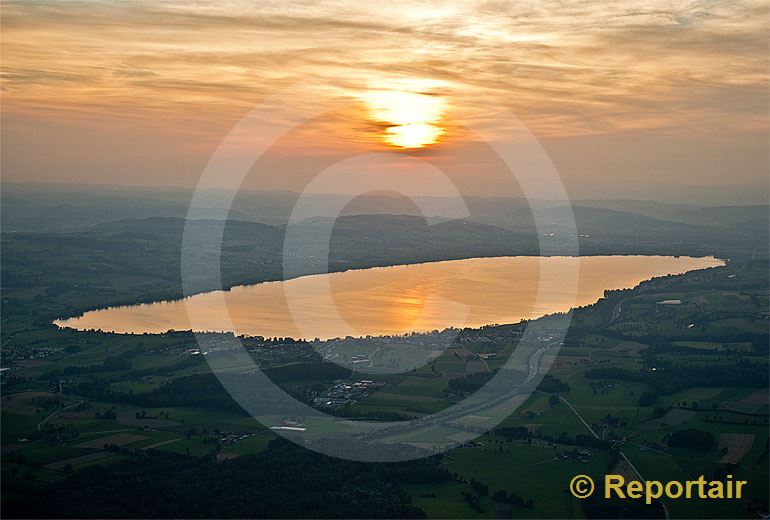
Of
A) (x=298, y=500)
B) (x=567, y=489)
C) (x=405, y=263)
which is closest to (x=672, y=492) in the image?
(x=567, y=489)

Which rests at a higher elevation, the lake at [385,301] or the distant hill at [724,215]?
the lake at [385,301]

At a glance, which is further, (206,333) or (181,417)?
(206,333)

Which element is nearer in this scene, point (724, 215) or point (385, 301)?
point (385, 301)

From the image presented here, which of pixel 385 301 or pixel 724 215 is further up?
pixel 385 301

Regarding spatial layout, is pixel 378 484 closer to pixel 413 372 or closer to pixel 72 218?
pixel 413 372

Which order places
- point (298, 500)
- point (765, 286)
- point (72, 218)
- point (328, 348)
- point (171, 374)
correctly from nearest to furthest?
1. point (298, 500)
2. point (171, 374)
3. point (328, 348)
4. point (765, 286)
5. point (72, 218)

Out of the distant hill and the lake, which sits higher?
the lake

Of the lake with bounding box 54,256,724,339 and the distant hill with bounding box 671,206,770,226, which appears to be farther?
the distant hill with bounding box 671,206,770,226

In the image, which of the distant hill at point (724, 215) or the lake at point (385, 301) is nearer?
the lake at point (385, 301)
